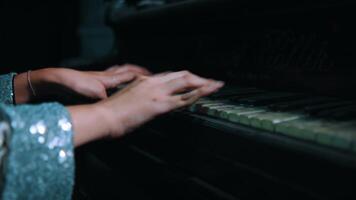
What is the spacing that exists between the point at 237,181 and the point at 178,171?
11.9 inches

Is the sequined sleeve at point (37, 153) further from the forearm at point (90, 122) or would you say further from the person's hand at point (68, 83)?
the person's hand at point (68, 83)


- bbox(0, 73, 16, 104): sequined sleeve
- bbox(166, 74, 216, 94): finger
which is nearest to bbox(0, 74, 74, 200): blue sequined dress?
bbox(166, 74, 216, 94): finger

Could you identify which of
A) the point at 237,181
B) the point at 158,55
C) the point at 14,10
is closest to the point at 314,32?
the point at 237,181

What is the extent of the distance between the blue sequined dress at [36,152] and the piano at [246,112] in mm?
318

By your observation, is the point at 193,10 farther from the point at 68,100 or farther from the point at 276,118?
the point at 276,118

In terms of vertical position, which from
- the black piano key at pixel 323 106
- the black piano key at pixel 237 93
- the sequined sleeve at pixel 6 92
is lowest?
the sequined sleeve at pixel 6 92

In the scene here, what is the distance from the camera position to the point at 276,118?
807 mm

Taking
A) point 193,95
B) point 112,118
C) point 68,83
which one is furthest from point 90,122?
point 68,83

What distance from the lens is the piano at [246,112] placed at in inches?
28.4

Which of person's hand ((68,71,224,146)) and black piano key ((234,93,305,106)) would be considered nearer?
person's hand ((68,71,224,146))

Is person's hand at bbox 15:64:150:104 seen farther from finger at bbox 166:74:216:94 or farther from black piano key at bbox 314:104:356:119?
black piano key at bbox 314:104:356:119

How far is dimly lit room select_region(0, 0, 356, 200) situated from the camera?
756 millimetres

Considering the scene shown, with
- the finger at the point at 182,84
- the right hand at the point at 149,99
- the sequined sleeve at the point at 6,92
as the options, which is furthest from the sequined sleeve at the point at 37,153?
the sequined sleeve at the point at 6,92

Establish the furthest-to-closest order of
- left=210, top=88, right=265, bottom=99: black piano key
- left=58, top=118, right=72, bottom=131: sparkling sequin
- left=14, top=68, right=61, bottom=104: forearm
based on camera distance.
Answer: left=14, top=68, right=61, bottom=104: forearm < left=210, top=88, right=265, bottom=99: black piano key < left=58, top=118, right=72, bottom=131: sparkling sequin
